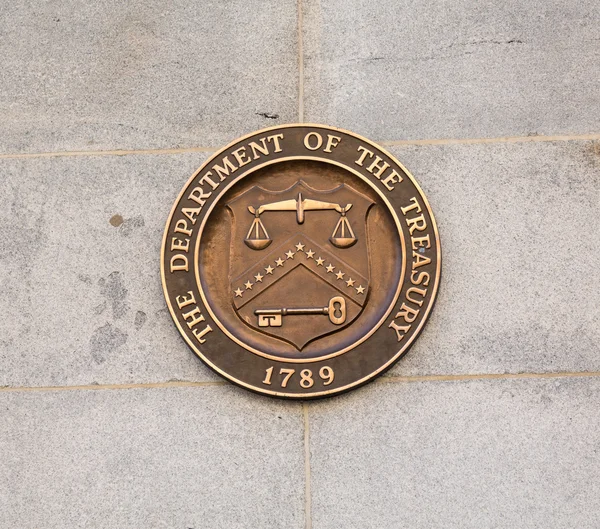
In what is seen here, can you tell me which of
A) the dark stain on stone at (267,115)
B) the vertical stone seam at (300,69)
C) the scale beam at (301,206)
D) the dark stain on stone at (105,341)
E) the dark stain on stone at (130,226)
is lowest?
the dark stain on stone at (105,341)

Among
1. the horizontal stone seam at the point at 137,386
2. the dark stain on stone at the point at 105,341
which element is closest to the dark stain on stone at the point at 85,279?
the dark stain on stone at the point at 105,341

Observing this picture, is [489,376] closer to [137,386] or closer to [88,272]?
[137,386]

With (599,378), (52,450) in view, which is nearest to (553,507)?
(599,378)

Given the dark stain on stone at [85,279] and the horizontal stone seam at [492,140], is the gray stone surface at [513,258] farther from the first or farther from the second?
the dark stain on stone at [85,279]

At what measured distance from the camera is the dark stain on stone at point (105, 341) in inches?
178

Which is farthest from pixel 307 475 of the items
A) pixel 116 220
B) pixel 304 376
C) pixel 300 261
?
pixel 116 220

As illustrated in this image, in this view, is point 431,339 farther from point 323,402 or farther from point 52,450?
point 52,450

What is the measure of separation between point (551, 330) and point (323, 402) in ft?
4.06

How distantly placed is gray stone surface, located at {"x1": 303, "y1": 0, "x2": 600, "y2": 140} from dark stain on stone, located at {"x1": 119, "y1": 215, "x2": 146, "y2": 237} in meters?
1.10

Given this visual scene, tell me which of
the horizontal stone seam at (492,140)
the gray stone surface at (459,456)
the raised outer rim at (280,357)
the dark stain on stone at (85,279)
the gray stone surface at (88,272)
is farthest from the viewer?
the horizontal stone seam at (492,140)

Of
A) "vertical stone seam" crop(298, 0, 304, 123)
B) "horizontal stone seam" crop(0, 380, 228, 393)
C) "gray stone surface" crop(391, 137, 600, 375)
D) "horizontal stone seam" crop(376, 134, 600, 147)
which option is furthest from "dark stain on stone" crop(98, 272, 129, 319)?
"horizontal stone seam" crop(376, 134, 600, 147)

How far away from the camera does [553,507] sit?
4.24 metres

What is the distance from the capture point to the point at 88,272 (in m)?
4.64

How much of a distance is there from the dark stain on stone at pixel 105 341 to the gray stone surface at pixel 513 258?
56.3 inches
